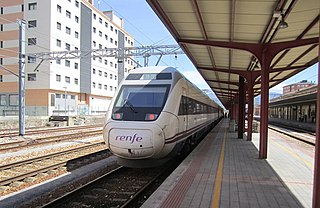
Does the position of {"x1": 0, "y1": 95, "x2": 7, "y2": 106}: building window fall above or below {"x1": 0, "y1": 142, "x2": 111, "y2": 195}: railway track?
above

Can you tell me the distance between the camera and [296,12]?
6941 mm

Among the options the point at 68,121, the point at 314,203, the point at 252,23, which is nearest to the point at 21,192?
the point at 314,203

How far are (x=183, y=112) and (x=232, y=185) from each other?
3.53 metres

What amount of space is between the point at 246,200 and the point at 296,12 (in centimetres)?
466

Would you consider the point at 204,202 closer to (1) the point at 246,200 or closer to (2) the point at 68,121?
(1) the point at 246,200

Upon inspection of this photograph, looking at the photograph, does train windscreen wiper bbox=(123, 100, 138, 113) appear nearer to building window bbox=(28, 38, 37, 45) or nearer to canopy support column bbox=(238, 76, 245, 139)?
canopy support column bbox=(238, 76, 245, 139)

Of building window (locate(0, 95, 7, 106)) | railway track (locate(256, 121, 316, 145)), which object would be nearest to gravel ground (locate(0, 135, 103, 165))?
railway track (locate(256, 121, 316, 145))

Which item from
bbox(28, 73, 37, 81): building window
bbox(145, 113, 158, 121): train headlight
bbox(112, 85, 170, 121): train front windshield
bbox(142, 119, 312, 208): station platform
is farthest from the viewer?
bbox(28, 73, 37, 81): building window

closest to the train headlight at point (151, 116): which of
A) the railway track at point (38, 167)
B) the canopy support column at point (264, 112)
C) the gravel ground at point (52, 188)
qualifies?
the gravel ground at point (52, 188)

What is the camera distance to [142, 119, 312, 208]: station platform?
5.21m

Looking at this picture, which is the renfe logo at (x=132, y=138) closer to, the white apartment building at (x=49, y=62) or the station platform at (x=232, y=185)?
the station platform at (x=232, y=185)

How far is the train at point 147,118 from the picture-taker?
7.18 m

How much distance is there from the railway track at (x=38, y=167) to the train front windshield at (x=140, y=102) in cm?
293

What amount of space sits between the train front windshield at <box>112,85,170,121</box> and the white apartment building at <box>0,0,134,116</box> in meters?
34.9
